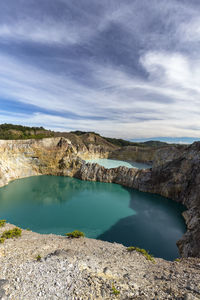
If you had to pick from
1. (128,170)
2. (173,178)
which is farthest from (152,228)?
(128,170)

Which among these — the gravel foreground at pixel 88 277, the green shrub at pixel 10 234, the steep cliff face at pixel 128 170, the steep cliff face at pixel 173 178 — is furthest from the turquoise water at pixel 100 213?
the gravel foreground at pixel 88 277

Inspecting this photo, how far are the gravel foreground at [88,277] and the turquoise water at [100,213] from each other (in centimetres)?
731

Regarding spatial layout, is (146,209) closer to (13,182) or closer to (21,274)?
(21,274)

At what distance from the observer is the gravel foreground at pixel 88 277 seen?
421 cm

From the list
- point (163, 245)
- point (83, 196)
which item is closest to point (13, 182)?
point (83, 196)

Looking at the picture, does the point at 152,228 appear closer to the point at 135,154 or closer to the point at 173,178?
the point at 173,178

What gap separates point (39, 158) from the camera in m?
37.1

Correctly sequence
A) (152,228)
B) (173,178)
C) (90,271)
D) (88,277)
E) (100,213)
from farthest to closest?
(173,178)
(100,213)
(152,228)
(90,271)
(88,277)

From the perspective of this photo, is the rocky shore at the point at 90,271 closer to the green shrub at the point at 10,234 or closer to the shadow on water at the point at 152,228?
the green shrub at the point at 10,234

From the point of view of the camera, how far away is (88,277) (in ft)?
16.2

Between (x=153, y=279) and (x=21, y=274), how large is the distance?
471 cm

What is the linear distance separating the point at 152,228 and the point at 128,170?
16.1m

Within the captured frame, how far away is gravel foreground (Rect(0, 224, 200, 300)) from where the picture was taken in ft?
13.8

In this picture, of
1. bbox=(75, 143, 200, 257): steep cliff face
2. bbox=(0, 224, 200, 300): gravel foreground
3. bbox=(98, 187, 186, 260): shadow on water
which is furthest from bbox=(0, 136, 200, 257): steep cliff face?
bbox=(0, 224, 200, 300): gravel foreground
